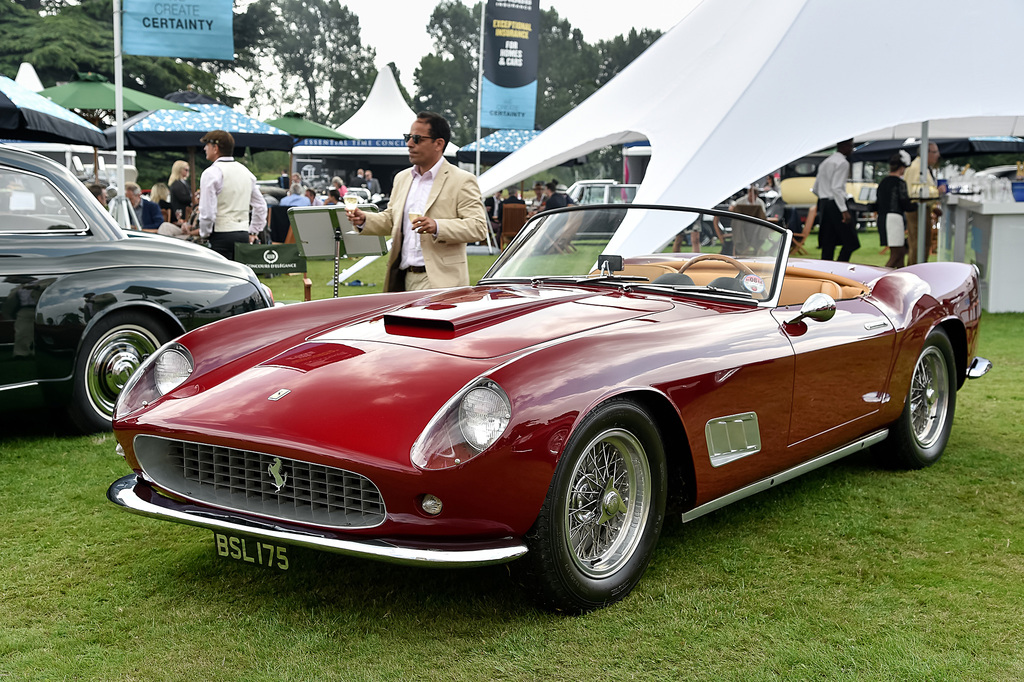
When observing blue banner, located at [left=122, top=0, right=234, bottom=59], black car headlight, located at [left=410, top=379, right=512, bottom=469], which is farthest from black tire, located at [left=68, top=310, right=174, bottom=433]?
blue banner, located at [left=122, top=0, right=234, bottom=59]

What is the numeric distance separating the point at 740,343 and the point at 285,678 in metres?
1.98

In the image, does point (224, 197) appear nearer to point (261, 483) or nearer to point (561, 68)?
point (261, 483)

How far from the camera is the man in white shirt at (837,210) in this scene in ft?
42.8

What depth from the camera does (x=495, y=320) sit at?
3531 mm

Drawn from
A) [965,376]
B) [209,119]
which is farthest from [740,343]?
[209,119]

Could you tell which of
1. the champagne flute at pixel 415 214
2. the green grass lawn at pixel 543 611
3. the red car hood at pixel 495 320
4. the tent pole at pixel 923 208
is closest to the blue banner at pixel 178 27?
the champagne flute at pixel 415 214

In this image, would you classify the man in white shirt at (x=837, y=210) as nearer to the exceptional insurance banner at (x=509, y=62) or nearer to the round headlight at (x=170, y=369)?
the exceptional insurance banner at (x=509, y=62)

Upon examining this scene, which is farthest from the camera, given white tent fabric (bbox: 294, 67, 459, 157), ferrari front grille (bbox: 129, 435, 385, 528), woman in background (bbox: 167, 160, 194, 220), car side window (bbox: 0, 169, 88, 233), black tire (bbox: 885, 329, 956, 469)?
white tent fabric (bbox: 294, 67, 459, 157)

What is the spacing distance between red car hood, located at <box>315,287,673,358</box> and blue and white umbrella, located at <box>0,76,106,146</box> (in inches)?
286

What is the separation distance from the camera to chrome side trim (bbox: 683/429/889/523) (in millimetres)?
3449

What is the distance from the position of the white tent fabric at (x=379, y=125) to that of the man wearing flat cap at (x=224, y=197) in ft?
77.7

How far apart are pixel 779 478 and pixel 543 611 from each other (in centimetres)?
128

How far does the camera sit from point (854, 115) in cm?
907

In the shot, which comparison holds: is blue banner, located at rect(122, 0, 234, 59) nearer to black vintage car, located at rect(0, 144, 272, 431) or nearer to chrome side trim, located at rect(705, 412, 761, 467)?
black vintage car, located at rect(0, 144, 272, 431)
